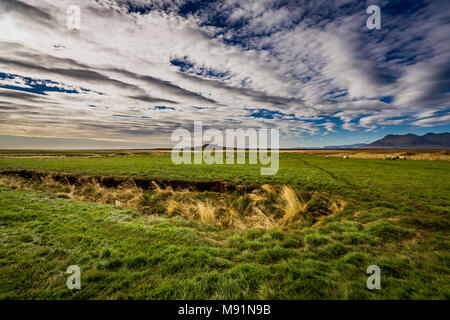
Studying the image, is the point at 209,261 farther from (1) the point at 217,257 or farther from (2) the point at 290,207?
(2) the point at 290,207

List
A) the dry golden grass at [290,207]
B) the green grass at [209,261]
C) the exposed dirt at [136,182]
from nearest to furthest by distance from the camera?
the green grass at [209,261], the dry golden grass at [290,207], the exposed dirt at [136,182]

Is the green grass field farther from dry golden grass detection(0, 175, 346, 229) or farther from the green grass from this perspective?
dry golden grass detection(0, 175, 346, 229)

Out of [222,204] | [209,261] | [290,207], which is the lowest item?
[222,204]

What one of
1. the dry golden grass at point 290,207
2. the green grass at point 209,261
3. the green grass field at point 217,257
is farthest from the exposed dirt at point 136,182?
the green grass at point 209,261

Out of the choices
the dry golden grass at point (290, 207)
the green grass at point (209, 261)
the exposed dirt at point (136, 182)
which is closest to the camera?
the green grass at point (209, 261)

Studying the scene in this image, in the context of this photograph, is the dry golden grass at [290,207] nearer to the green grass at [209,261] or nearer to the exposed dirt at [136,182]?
the green grass at [209,261]

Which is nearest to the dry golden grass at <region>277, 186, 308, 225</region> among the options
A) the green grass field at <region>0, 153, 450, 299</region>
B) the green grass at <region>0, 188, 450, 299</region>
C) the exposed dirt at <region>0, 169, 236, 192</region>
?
the green grass field at <region>0, 153, 450, 299</region>

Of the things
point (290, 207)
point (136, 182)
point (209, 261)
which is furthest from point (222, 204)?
point (136, 182)

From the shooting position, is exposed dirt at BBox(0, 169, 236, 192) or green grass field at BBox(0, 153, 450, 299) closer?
green grass field at BBox(0, 153, 450, 299)

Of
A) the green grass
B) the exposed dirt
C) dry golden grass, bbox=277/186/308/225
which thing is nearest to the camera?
the green grass

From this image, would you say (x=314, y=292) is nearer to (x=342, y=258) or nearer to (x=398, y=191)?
(x=342, y=258)

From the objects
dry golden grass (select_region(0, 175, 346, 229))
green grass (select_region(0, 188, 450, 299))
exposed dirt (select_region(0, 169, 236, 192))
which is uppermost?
exposed dirt (select_region(0, 169, 236, 192))

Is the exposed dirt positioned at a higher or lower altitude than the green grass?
higher

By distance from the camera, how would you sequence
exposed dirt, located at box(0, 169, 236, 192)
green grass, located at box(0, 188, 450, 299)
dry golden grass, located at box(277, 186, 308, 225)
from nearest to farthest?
green grass, located at box(0, 188, 450, 299)
dry golden grass, located at box(277, 186, 308, 225)
exposed dirt, located at box(0, 169, 236, 192)
